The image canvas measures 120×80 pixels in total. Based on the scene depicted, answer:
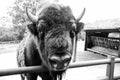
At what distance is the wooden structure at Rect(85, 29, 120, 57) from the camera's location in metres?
8.12

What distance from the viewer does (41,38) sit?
1.29 meters

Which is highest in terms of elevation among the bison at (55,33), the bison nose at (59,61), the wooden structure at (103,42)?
the bison at (55,33)

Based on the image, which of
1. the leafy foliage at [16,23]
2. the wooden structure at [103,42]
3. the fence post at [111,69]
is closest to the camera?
the fence post at [111,69]

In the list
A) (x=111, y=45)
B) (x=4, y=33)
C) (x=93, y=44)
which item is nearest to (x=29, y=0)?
(x=4, y=33)

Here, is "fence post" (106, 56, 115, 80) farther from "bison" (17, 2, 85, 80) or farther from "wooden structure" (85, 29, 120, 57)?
"wooden structure" (85, 29, 120, 57)

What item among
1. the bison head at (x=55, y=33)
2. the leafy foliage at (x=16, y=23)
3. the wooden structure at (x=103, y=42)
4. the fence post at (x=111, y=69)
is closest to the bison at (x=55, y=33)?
the bison head at (x=55, y=33)

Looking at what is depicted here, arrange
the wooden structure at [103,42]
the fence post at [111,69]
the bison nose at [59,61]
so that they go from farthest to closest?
the wooden structure at [103,42] < the fence post at [111,69] < the bison nose at [59,61]

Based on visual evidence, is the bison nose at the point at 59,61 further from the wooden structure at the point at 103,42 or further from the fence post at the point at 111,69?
the wooden structure at the point at 103,42

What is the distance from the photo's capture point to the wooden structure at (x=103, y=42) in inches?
320

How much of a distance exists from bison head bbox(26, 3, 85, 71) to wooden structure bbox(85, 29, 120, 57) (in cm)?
669

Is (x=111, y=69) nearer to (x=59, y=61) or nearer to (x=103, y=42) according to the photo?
(x=59, y=61)

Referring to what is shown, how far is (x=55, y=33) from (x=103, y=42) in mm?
8720

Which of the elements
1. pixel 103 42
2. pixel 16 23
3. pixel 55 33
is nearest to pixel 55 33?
pixel 55 33

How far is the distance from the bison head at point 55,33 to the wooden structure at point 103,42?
6.69m
